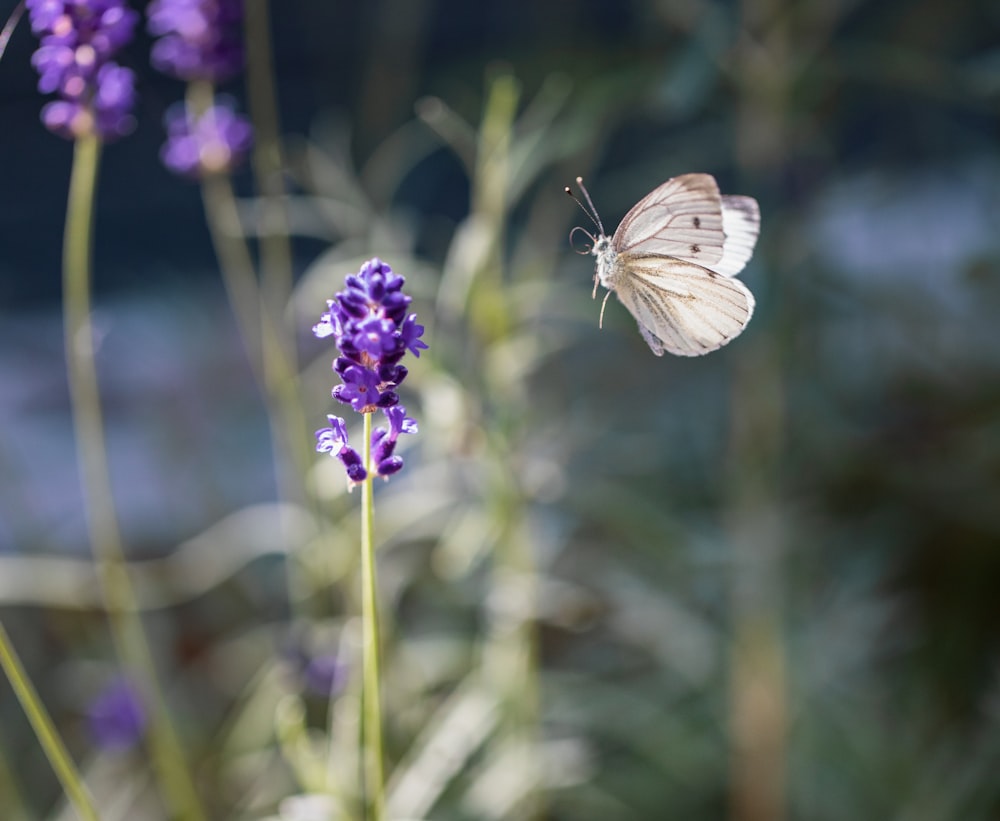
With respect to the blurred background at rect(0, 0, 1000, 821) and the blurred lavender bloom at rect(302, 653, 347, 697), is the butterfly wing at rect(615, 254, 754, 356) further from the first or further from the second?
the blurred lavender bloom at rect(302, 653, 347, 697)

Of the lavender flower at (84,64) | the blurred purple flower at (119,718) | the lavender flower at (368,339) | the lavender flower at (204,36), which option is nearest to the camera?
the lavender flower at (368,339)

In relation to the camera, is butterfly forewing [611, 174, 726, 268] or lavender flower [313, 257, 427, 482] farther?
butterfly forewing [611, 174, 726, 268]

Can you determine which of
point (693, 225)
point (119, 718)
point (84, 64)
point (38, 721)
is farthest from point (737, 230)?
point (119, 718)

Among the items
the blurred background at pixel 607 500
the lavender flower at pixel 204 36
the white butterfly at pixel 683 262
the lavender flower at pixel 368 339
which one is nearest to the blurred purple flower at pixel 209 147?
the lavender flower at pixel 204 36

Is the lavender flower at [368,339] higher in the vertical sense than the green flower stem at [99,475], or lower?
lower

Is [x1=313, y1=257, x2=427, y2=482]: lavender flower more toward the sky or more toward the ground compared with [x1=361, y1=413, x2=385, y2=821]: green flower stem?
more toward the sky

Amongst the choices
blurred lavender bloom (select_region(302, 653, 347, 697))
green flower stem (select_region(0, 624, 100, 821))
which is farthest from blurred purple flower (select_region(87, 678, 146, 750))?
green flower stem (select_region(0, 624, 100, 821))

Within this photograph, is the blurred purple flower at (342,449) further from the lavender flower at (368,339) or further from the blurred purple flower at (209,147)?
the blurred purple flower at (209,147)

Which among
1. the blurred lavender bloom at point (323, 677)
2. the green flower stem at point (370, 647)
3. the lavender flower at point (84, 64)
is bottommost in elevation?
the green flower stem at point (370, 647)

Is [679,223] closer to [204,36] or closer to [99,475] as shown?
[204,36]
